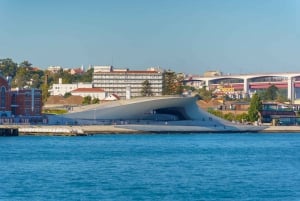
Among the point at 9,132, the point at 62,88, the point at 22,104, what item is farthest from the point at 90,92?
the point at 9,132

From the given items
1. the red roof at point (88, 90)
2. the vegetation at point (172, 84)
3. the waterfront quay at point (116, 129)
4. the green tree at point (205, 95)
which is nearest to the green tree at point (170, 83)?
the vegetation at point (172, 84)

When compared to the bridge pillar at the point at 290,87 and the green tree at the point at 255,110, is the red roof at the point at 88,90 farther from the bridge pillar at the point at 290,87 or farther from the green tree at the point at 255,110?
the green tree at the point at 255,110

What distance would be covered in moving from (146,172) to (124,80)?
82552mm

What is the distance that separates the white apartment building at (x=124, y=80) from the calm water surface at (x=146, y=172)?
206 feet

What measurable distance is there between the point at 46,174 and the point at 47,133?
101 feet

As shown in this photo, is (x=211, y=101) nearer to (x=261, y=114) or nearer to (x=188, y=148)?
(x=261, y=114)

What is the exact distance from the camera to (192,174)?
33938 mm

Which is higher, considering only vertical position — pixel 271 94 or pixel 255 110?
pixel 271 94

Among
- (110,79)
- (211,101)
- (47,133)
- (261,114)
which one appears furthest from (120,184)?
(110,79)

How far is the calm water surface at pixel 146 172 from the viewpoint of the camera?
28609mm

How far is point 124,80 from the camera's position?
11700 centimetres

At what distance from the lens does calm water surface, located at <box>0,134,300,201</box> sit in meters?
28.6

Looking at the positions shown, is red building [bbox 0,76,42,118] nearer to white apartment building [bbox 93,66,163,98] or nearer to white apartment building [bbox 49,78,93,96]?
white apartment building [bbox 49,78,93,96]

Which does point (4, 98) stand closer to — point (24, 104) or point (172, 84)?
point (24, 104)
